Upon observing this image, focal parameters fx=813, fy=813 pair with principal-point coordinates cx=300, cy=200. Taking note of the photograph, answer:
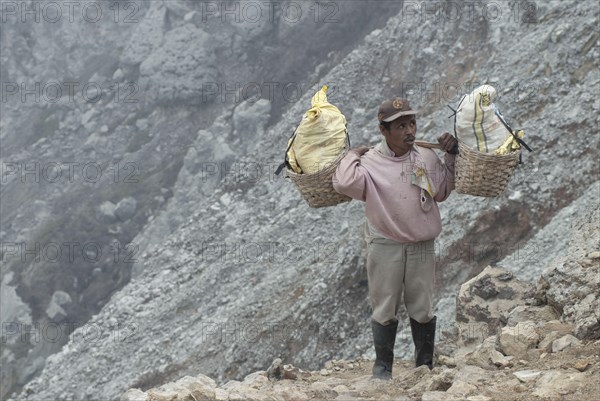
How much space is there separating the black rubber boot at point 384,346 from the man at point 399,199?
82 millimetres

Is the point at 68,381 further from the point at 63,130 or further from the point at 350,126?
the point at 63,130

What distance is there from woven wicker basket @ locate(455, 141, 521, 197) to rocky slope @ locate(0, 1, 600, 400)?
15.1 feet

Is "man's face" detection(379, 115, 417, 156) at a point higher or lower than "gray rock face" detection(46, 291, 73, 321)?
higher

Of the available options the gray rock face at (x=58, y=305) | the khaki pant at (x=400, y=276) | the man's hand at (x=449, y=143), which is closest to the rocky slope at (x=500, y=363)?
the khaki pant at (x=400, y=276)

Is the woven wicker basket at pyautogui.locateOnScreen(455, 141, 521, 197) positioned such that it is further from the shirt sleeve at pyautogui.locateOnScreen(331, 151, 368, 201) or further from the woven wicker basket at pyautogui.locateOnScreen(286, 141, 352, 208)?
the woven wicker basket at pyautogui.locateOnScreen(286, 141, 352, 208)

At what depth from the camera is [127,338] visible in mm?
15688

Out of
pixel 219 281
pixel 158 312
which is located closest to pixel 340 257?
pixel 219 281

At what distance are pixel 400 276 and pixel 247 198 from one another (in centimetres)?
1223

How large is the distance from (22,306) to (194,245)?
818 centimetres

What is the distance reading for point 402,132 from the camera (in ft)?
17.7

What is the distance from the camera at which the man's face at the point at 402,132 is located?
5387 millimetres

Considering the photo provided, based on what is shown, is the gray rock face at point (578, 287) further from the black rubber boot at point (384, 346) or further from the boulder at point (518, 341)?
the black rubber boot at point (384, 346)

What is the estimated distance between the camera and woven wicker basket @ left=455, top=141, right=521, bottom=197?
5289 mm

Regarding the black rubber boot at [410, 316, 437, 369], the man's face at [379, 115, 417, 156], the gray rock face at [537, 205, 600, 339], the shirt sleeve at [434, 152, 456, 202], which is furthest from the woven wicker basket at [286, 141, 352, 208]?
the gray rock face at [537, 205, 600, 339]
